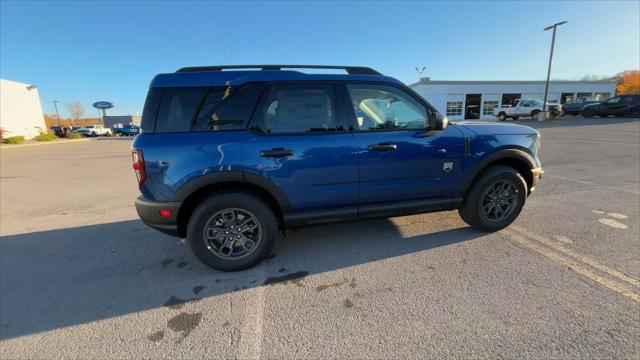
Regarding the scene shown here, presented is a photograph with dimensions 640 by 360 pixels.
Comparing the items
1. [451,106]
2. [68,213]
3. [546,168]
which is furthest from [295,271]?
[451,106]

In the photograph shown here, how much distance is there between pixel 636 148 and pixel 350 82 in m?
12.2

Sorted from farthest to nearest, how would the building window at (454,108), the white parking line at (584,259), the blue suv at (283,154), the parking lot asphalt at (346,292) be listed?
the building window at (454,108) < the blue suv at (283,154) < the white parking line at (584,259) < the parking lot asphalt at (346,292)

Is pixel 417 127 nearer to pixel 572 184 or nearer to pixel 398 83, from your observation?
pixel 398 83

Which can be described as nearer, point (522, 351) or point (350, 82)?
point (522, 351)

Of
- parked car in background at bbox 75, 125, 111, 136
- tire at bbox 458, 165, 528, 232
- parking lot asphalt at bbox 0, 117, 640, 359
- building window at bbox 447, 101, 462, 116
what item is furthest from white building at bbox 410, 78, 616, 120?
parked car in background at bbox 75, 125, 111, 136

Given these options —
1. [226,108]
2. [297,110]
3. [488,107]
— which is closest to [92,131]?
[226,108]

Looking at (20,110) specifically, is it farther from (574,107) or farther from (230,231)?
(574,107)

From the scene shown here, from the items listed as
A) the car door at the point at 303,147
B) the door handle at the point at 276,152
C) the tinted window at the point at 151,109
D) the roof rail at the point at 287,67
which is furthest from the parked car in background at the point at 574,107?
the tinted window at the point at 151,109

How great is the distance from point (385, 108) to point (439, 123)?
0.62 meters

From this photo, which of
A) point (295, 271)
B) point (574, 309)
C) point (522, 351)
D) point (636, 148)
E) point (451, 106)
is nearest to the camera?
point (522, 351)

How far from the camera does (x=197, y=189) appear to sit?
9.18 feet

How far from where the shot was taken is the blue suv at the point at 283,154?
2.75 metres

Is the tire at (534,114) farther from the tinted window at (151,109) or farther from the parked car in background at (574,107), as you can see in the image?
the tinted window at (151,109)

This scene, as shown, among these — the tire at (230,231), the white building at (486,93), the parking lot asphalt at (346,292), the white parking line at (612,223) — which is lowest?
the parking lot asphalt at (346,292)
